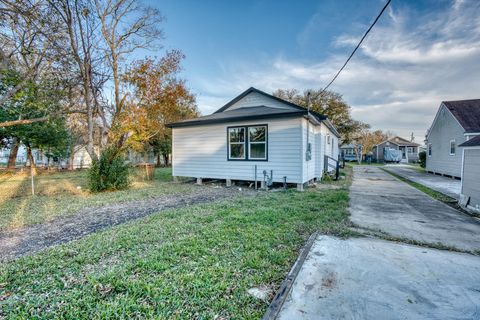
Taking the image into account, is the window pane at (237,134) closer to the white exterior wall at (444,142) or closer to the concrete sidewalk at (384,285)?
the concrete sidewalk at (384,285)

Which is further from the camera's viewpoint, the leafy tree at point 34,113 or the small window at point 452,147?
the small window at point 452,147

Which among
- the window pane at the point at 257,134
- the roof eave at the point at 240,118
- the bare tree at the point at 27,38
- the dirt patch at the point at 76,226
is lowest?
the dirt patch at the point at 76,226

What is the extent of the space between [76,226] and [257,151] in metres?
5.69

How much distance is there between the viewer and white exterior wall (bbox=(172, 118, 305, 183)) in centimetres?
740

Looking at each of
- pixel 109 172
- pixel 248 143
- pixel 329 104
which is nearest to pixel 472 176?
pixel 248 143

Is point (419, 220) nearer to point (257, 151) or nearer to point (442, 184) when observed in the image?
point (257, 151)

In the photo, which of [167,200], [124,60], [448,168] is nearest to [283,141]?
[167,200]

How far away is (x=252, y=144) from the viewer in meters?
8.17

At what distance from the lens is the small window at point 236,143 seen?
27.5 feet

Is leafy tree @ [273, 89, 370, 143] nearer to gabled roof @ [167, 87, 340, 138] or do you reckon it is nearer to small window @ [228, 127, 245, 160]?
gabled roof @ [167, 87, 340, 138]

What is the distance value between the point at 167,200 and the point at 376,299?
217 inches

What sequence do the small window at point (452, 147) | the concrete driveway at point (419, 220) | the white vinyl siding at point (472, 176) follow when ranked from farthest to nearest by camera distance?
the small window at point (452, 147) → the white vinyl siding at point (472, 176) → the concrete driveway at point (419, 220)

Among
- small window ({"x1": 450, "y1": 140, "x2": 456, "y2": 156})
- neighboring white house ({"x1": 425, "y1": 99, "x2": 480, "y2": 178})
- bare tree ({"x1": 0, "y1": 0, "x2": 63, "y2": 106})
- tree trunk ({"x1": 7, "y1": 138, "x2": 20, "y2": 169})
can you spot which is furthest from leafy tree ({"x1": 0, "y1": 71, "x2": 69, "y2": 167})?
small window ({"x1": 450, "y1": 140, "x2": 456, "y2": 156})

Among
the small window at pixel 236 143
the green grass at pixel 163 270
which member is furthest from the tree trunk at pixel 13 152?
the green grass at pixel 163 270
